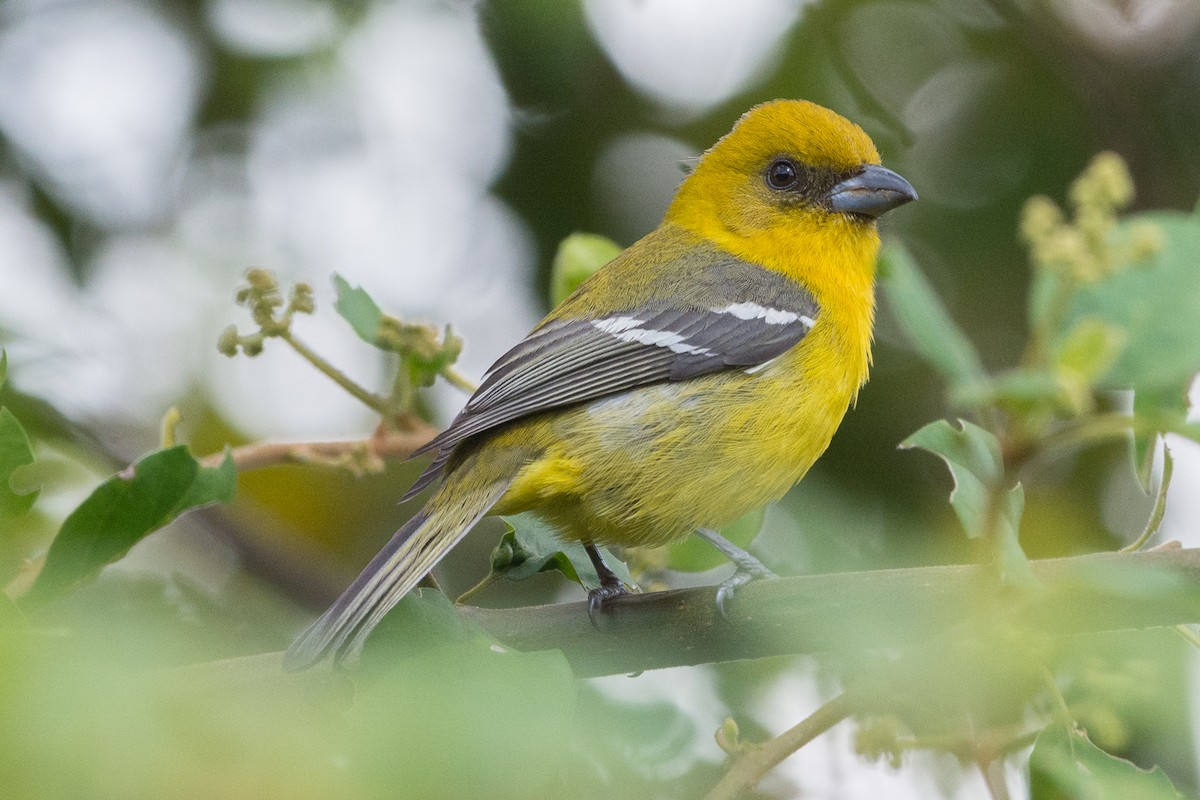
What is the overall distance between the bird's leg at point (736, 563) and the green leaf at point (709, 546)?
3cm

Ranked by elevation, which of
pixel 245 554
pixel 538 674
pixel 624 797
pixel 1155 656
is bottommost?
pixel 245 554

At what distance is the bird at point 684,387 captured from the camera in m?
3.36

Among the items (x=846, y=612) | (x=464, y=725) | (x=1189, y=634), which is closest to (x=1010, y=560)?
(x=846, y=612)

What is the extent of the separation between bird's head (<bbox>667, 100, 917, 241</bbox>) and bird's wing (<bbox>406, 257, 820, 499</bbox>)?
32 centimetres

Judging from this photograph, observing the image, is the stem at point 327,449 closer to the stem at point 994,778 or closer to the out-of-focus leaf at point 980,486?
the stem at point 994,778

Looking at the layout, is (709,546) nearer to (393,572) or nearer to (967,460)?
(393,572)

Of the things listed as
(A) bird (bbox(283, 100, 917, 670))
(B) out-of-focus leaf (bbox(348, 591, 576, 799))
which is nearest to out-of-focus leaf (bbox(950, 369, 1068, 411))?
(B) out-of-focus leaf (bbox(348, 591, 576, 799))

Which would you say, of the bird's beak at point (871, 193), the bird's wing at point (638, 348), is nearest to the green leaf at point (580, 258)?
the bird's wing at point (638, 348)

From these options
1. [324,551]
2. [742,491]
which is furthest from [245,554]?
[742,491]

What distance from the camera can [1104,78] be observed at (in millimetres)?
4660

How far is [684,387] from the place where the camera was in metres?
3.59

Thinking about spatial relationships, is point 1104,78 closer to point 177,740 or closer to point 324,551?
point 324,551

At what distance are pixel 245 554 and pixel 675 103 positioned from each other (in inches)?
89.2

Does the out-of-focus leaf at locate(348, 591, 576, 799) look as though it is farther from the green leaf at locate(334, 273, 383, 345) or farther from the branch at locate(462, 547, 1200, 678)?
the green leaf at locate(334, 273, 383, 345)
